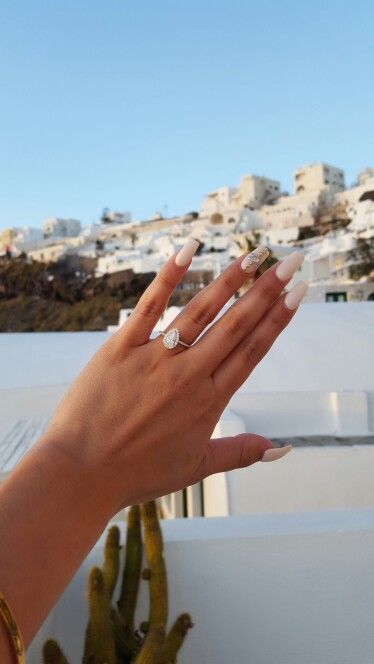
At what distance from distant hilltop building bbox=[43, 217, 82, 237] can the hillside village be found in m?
0.13

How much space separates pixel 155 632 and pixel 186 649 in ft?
1.44

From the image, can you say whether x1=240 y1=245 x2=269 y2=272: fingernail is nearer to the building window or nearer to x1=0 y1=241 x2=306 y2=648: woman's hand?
x1=0 y1=241 x2=306 y2=648: woman's hand

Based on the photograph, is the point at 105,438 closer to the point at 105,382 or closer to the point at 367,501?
the point at 105,382

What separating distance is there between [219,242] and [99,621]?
4445cm

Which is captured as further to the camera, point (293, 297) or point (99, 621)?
point (99, 621)

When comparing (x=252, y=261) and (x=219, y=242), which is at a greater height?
(x=219, y=242)

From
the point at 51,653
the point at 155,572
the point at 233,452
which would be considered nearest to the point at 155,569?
the point at 155,572

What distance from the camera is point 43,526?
2.58 ft

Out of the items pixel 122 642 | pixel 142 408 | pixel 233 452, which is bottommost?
pixel 122 642

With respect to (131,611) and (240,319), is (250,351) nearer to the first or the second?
(240,319)

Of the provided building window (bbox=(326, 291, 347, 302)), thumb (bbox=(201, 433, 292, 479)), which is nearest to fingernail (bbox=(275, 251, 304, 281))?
thumb (bbox=(201, 433, 292, 479))

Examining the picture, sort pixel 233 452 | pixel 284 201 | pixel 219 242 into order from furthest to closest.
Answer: pixel 284 201
pixel 219 242
pixel 233 452

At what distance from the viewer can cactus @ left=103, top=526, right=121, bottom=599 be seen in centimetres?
177

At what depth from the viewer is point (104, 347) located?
2.88 ft
